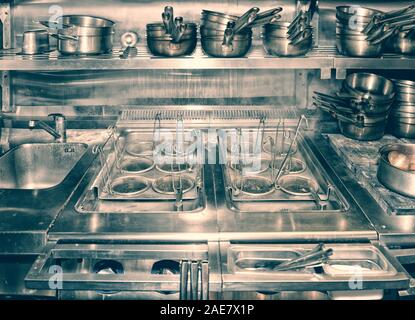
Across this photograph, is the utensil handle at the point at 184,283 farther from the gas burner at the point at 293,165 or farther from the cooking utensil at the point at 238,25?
the cooking utensil at the point at 238,25

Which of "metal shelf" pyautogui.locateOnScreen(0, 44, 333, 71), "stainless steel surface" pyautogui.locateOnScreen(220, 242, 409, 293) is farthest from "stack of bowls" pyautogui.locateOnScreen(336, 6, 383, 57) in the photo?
"stainless steel surface" pyautogui.locateOnScreen(220, 242, 409, 293)

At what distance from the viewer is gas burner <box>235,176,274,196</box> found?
196 centimetres

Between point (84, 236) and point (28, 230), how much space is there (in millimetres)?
177

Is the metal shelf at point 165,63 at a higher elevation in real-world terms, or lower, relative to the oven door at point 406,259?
higher

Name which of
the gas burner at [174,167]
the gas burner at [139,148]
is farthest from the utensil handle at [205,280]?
the gas burner at [139,148]

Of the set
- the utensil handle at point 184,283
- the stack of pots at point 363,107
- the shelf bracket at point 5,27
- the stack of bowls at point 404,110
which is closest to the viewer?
the utensil handle at point 184,283

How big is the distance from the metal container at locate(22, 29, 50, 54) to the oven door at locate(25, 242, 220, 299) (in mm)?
1096

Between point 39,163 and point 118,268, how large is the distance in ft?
3.06

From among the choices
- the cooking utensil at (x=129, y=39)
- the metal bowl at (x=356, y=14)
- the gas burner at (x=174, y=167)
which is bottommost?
the gas burner at (x=174, y=167)

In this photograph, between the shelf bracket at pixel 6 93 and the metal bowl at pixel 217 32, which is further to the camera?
the shelf bracket at pixel 6 93

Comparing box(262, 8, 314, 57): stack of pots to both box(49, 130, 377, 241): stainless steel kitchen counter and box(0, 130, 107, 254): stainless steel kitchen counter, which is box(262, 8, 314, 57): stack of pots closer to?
box(49, 130, 377, 241): stainless steel kitchen counter

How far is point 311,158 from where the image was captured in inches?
88.0

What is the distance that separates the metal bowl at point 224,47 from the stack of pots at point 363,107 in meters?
0.39

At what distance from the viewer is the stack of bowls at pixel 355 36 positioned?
7.09ft
